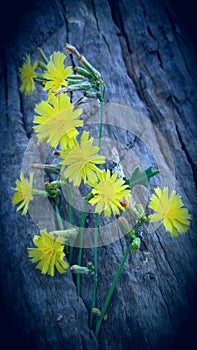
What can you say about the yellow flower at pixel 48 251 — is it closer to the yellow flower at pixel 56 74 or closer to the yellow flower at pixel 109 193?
the yellow flower at pixel 109 193

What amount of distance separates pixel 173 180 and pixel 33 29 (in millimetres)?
1346

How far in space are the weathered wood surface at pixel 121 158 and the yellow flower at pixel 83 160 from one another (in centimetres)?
49

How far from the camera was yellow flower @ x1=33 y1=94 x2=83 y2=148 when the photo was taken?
1.15 meters

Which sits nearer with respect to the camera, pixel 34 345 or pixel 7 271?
pixel 34 345

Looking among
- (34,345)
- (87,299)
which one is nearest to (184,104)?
(87,299)

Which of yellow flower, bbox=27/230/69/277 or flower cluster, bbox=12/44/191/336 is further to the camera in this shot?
yellow flower, bbox=27/230/69/277

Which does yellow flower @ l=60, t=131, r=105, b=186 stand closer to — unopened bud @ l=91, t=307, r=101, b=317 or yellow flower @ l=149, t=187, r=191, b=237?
yellow flower @ l=149, t=187, r=191, b=237

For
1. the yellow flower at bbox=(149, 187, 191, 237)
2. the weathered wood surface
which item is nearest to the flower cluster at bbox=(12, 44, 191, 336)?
the yellow flower at bbox=(149, 187, 191, 237)

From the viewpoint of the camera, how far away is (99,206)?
1124 millimetres

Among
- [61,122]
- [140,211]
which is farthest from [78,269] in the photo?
[61,122]

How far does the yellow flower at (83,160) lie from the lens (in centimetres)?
114

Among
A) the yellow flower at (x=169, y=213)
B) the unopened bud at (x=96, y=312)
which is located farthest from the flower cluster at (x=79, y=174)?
the unopened bud at (x=96, y=312)

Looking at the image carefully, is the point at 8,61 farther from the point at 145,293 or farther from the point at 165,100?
the point at 145,293

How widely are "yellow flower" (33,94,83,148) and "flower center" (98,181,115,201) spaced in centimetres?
19
